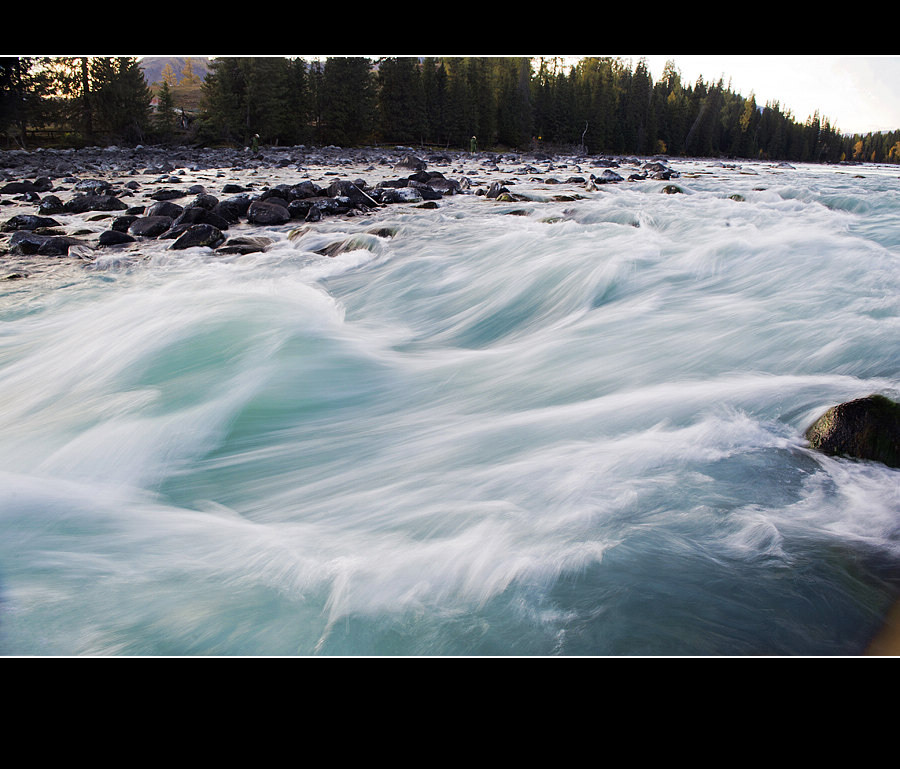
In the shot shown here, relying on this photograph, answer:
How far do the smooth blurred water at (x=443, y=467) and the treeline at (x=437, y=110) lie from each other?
17.0 meters

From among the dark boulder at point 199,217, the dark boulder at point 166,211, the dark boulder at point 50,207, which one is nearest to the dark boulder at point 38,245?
the dark boulder at point 199,217

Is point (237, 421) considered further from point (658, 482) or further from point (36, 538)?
point (658, 482)

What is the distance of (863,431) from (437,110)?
49293mm

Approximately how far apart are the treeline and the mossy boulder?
1891 cm

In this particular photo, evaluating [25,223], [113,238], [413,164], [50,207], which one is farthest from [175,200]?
[413,164]

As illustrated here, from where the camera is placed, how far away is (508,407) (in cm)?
363

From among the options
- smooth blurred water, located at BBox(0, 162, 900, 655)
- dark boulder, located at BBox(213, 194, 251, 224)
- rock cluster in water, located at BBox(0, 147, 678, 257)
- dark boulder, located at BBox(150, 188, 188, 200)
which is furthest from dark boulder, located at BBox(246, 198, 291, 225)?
smooth blurred water, located at BBox(0, 162, 900, 655)

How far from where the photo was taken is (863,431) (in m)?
2.73

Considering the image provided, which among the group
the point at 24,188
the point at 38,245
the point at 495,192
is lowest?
the point at 38,245

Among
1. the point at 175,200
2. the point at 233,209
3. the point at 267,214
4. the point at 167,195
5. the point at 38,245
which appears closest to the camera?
the point at 38,245

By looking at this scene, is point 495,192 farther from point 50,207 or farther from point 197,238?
point 50,207

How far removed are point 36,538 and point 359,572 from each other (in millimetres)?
1491

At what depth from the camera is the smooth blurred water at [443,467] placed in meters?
1.92

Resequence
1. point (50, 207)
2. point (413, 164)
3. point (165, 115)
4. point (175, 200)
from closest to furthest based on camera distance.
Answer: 1. point (50, 207)
2. point (175, 200)
3. point (413, 164)
4. point (165, 115)
